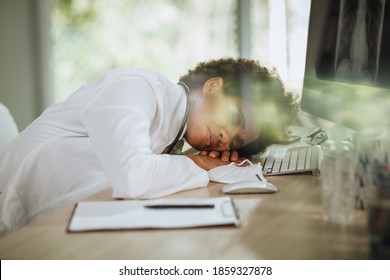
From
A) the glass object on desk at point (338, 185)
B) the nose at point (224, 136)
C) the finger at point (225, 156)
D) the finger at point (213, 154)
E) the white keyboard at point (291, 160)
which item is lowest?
the white keyboard at point (291, 160)

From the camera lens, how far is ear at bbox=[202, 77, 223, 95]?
145 centimetres

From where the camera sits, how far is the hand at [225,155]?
1377mm

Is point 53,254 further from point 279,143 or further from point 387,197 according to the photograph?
point 279,143

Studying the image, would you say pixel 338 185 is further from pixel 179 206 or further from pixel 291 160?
pixel 291 160

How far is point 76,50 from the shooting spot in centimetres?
321

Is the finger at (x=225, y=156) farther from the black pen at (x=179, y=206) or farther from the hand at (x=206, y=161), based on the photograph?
the black pen at (x=179, y=206)

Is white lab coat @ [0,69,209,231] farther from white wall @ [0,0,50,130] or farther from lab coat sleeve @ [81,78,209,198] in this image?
white wall @ [0,0,50,130]

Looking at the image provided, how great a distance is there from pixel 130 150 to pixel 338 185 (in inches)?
15.8

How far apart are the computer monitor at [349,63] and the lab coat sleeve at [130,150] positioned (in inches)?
19.1

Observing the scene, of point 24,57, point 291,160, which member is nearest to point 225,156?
point 291,160

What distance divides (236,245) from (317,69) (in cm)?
93

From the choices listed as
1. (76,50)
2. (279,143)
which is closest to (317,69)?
(279,143)

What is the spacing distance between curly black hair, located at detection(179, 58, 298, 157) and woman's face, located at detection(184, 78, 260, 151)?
38mm

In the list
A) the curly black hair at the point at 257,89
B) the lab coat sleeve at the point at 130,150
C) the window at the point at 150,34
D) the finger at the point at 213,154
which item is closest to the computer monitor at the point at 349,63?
the curly black hair at the point at 257,89
